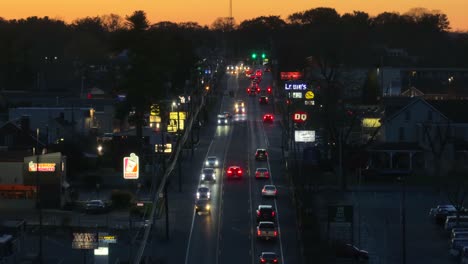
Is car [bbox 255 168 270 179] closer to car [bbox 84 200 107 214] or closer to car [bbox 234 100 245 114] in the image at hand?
car [bbox 84 200 107 214]

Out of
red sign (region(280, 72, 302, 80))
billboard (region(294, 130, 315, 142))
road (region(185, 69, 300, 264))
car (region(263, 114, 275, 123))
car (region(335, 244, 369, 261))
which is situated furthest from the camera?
red sign (region(280, 72, 302, 80))

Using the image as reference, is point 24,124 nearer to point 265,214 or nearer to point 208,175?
point 208,175

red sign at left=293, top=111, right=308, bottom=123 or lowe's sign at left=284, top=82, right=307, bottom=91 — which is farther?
lowe's sign at left=284, top=82, right=307, bottom=91

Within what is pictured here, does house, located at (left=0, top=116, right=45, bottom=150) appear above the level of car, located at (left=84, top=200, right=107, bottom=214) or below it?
above

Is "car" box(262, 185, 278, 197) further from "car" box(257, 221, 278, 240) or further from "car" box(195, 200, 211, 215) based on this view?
"car" box(257, 221, 278, 240)

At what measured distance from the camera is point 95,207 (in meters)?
25.4

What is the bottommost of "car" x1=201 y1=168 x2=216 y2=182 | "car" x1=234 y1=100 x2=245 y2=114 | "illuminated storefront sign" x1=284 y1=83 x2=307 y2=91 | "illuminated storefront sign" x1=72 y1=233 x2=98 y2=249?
"illuminated storefront sign" x1=72 y1=233 x2=98 y2=249

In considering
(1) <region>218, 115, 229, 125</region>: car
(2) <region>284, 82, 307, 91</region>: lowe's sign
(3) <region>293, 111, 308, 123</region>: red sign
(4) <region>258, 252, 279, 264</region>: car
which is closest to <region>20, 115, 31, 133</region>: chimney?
(3) <region>293, 111, 308, 123</region>: red sign

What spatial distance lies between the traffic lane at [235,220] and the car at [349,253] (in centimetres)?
168

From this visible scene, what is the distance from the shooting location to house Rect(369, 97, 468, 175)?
32469mm

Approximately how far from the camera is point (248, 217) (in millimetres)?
23844

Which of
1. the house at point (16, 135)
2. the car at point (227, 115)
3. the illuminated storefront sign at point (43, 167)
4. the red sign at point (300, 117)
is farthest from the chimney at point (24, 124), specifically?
the car at point (227, 115)

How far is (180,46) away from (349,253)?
144ft

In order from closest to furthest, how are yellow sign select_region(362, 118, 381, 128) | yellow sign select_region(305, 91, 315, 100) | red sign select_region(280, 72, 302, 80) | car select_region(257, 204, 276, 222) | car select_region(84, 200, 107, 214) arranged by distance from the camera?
car select_region(257, 204, 276, 222) < car select_region(84, 200, 107, 214) < yellow sign select_region(362, 118, 381, 128) < yellow sign select_region(305, 91, 315, 100) < red sign select_region(280, 72, 302, 80)
